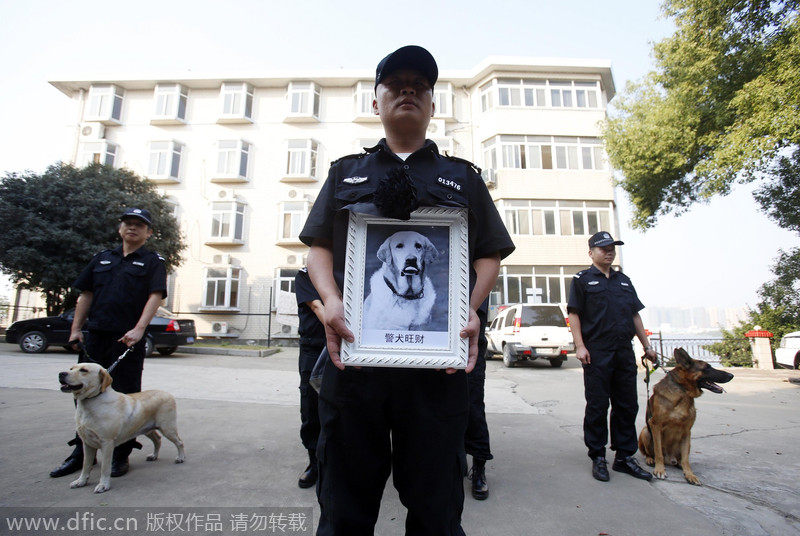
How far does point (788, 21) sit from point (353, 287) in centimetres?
1276

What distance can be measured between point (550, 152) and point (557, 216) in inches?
127

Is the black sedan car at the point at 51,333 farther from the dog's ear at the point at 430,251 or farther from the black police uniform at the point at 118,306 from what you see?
the dog's ear at the point at 430,251

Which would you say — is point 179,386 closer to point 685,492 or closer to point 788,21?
point 685,492

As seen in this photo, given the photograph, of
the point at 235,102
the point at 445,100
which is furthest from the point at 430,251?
the point at 235,102

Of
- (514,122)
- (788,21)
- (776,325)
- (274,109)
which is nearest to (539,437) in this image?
(788,21)

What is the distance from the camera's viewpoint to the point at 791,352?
29.8 feet

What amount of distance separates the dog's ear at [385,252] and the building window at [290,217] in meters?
19.2

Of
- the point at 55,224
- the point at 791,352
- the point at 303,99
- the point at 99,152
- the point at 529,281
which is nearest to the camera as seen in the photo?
the point at 791,352

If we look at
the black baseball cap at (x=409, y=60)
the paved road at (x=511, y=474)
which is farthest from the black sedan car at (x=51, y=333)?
the black baseball cap at (x=409, y=60)

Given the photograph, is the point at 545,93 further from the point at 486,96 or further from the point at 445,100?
the point at 445,100

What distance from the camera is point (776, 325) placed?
39.8ft

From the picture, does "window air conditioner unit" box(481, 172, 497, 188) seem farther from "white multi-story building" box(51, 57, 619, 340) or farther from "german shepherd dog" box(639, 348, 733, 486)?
"german shepherd dog" box(639, 348, 733, 486)

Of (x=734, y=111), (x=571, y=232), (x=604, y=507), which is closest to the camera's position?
(x=604, y=507)

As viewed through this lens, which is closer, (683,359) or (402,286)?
(402,286)
